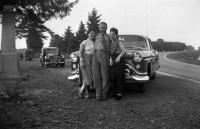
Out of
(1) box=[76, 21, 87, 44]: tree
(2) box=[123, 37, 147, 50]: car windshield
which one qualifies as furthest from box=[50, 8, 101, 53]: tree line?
(2) box=[123, 37, 147, 50]: car windshield

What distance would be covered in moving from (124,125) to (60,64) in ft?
72.3

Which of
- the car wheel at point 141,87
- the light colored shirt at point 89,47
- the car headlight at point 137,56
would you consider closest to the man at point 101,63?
the light colored shirt at point 89,47

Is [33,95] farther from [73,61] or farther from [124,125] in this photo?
[124,125]

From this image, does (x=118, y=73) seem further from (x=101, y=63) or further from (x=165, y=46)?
(x=165, y=46)

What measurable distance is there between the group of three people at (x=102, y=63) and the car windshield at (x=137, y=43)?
179cm

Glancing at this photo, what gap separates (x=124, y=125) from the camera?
21.5 ft

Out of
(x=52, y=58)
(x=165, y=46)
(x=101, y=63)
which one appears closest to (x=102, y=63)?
(x=101, y=63)

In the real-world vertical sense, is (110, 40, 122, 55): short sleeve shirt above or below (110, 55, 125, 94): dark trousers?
above

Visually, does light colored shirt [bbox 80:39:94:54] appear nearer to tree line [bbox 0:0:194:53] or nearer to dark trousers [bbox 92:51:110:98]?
dark trousers [bbox 92:51:110:98]

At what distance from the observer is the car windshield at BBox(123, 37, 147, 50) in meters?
10.7

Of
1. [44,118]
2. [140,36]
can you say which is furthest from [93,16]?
[44,118]

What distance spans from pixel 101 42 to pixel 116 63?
62 cm

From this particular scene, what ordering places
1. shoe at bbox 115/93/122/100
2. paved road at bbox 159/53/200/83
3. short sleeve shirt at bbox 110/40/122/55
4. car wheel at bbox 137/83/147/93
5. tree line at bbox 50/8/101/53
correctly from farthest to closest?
tree line at bbox 50/8/101/53
paved road at bbox 159/53/200/83
car wheel at bbox 137/83/147/93
short sleeve shirt at bbox 110/40/122/55
shoe at bbox 115/93/122/100

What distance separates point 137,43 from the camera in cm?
1098
